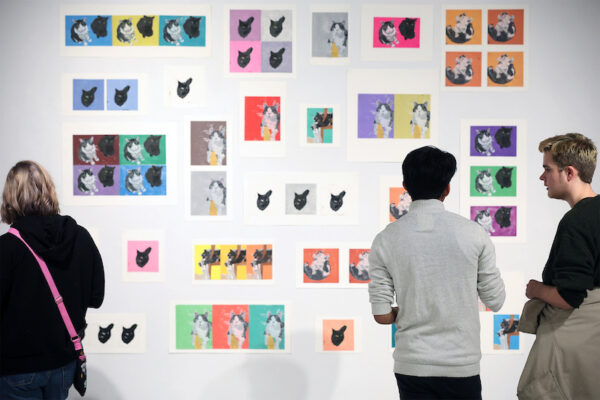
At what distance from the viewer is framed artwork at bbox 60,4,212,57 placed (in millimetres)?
2109

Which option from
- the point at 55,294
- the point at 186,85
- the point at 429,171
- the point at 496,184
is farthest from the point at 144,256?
the point at 496,184

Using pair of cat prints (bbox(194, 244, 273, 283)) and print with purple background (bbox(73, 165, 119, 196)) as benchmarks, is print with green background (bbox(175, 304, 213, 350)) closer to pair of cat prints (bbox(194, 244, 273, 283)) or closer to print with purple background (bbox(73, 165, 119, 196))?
pair of cat prints (bbox(194, 244, 273, 283))

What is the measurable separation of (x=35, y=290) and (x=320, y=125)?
4.52 feet

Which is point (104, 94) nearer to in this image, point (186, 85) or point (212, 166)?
point (186, 85)

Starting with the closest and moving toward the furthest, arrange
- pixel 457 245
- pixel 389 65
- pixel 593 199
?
pixel 457 245, pixel 593 199, pixel 389 65

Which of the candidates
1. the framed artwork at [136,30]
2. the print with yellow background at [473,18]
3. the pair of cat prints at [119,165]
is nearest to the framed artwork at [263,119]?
the framed artwork at [136,30]

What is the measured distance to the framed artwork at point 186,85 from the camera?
211 centimetres

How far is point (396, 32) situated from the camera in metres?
2.10

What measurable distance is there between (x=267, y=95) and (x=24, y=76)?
123 cm

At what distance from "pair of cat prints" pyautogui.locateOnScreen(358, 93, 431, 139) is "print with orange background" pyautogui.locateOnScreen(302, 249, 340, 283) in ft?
1.95

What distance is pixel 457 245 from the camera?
115 cm

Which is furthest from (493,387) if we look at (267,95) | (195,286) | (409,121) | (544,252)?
(267,95)

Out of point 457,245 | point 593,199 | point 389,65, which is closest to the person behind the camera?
point 457,245

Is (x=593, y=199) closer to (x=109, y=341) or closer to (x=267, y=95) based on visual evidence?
(x=267, y=95)
